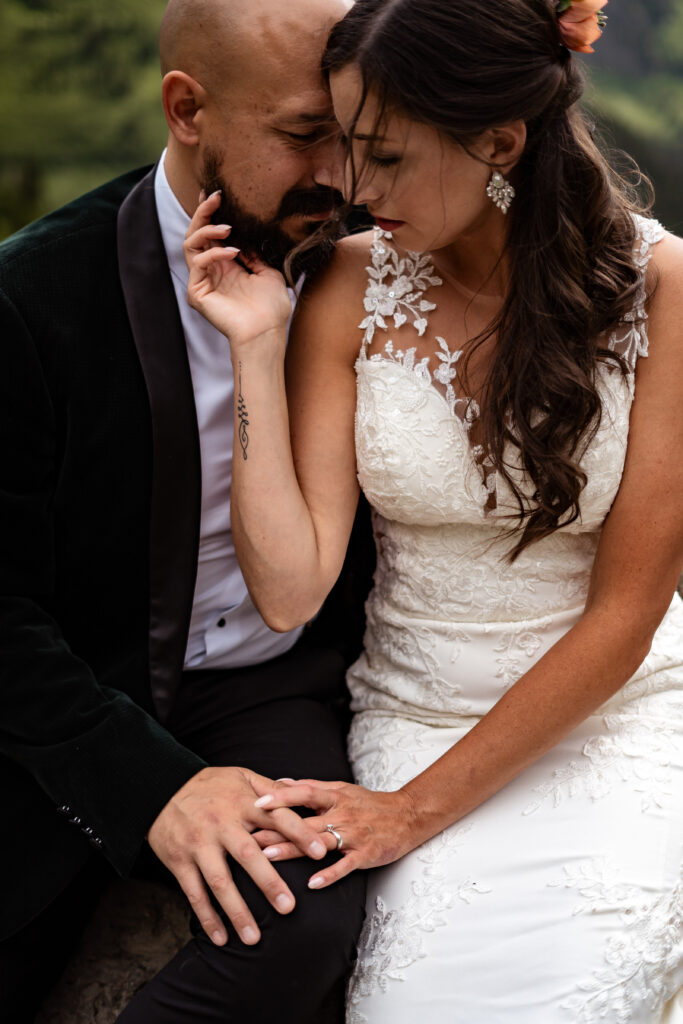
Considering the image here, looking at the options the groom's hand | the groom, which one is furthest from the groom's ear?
the groom's hand

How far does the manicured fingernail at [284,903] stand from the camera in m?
1.72

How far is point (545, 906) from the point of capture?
5.82 ft

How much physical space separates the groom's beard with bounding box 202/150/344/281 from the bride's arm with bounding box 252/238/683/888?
2.37 ft

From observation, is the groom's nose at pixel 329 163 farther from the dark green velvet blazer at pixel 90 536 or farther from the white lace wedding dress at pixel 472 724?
the dark green velvet blazer at pixel 90 536

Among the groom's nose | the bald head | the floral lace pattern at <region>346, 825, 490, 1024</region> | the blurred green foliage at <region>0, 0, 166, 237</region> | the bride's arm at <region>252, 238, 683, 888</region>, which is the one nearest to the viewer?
the floral lace pattern at <region>346, 825, 490, 1024</region>

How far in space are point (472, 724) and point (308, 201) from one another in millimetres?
1165

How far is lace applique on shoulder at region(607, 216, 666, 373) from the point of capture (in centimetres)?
190

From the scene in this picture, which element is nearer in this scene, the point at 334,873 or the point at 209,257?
the point at 334,873

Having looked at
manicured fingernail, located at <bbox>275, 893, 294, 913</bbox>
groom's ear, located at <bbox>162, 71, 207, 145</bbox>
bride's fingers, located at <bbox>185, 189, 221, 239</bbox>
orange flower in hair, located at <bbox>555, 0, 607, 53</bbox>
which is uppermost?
orange flower in hair, located at <bbox>555, 0, 607, 53</bbox>

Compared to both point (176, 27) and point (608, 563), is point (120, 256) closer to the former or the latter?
point (176, 27)

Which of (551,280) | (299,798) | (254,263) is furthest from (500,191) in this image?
(299,798)

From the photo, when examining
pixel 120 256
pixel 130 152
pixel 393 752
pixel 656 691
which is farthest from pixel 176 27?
pixel 130 152

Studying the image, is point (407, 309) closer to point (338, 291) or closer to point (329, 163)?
point (338, 291)

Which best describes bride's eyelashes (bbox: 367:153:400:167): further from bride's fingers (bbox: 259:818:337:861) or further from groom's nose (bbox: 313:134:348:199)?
bride's fingers (bbox: 259:818:337:861)
